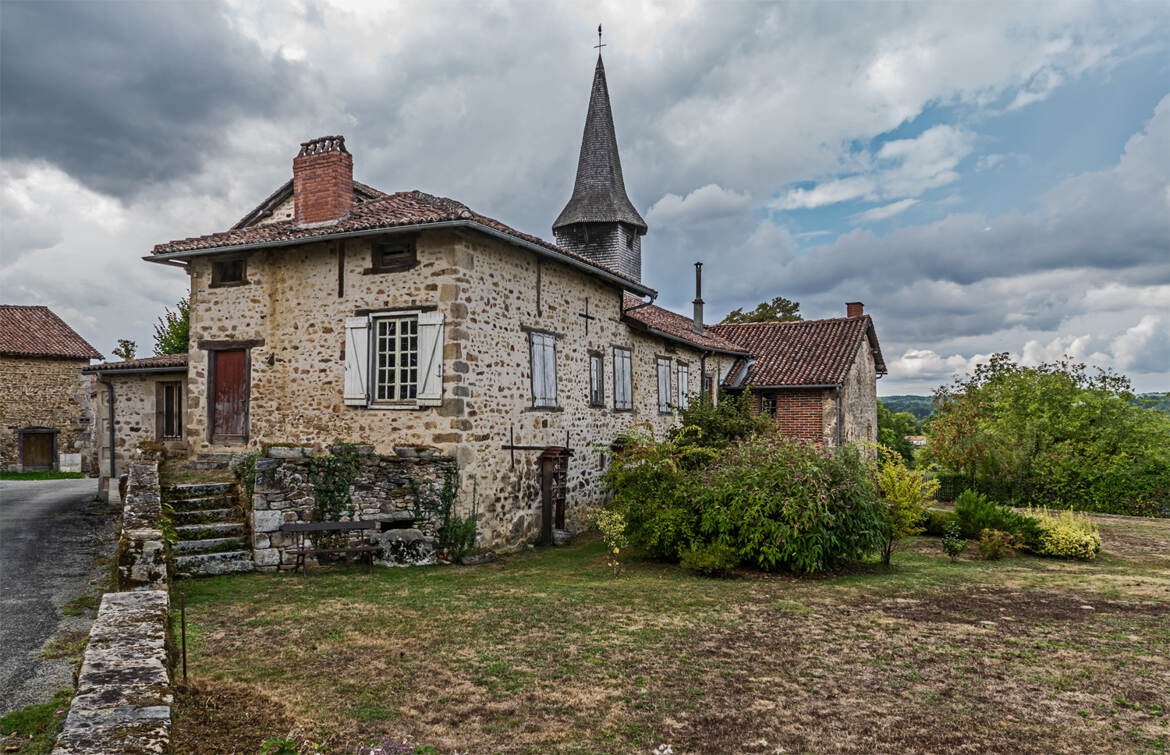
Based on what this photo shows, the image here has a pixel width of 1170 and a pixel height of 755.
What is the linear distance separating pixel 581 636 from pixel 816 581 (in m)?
4.26

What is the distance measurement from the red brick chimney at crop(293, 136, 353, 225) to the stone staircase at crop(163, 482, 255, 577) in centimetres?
503

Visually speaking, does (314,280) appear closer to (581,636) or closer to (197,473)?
(197,473)

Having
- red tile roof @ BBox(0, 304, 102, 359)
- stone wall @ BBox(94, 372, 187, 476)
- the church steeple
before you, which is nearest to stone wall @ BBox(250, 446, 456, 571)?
stone wall @ BBox(94, 372, 187, 476)

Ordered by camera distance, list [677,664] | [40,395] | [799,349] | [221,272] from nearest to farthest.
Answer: [677,664]
[221,272]
[799,349]
[40,395]

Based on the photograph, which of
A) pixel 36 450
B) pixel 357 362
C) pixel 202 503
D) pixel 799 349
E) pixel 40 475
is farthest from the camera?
pixel 36 450

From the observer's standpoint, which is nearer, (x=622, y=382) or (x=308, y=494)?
(x=308, y=494)

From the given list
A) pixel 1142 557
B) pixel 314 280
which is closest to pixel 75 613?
pixel 314 280

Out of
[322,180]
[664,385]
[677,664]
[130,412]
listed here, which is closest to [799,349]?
[664,385]

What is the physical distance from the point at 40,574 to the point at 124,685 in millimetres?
7193

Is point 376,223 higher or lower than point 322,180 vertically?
lower

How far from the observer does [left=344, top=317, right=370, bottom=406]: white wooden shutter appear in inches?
450

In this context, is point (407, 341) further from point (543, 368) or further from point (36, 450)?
point (36, 450)

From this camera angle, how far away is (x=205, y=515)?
9.94 meters

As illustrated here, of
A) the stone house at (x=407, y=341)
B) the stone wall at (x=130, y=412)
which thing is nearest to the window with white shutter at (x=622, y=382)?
the stone house at (x=407, y=341)
